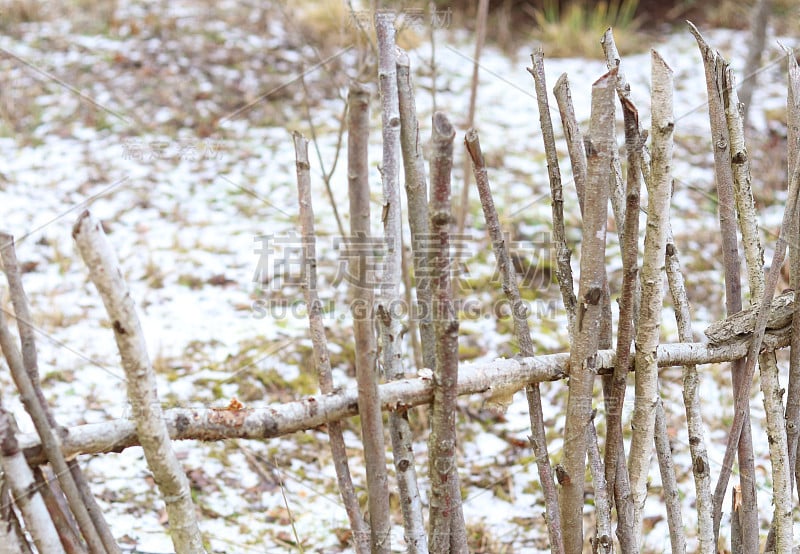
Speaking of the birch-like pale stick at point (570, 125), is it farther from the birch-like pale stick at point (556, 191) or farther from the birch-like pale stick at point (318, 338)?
the birch-like pale stick at point (318, 338)

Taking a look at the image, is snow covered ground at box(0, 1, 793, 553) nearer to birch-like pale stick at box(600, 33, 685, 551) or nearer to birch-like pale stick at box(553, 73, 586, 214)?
birch-like pale stick at box(553, 73, 586, 214)

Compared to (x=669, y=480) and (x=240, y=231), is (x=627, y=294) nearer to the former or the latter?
(x=669, y=480)

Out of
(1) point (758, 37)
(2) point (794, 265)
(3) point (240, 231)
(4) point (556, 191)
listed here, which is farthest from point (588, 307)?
(1) point (758, 37)

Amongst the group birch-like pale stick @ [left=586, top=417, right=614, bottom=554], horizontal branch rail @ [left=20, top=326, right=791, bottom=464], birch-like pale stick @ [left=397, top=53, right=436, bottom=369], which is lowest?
birch-like pale stick @ [left=586, top=417, right=614, bottom=554]

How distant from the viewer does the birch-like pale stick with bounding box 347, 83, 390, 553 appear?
87 centimetres

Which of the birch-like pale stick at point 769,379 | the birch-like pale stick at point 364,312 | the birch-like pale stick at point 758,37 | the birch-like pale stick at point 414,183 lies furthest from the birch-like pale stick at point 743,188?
the birch-like pale stick at point 758,37

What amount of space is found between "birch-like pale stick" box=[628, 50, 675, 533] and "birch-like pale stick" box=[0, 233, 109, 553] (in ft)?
2.90

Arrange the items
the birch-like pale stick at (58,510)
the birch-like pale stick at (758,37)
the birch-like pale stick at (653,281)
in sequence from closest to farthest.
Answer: the birch-like pale stick at (58,510) < the birch-like pale stick at (653,281) < the birch-like pale stick at (758,37)

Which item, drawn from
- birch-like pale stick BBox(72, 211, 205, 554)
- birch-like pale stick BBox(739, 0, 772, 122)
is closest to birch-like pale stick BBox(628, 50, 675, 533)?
→ birch-like pale stick BBox(72, 211, 205, 554)

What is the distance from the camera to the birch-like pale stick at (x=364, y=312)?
34.1 inches

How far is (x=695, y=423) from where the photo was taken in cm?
128

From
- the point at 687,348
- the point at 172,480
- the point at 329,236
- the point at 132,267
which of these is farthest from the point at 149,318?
the point at 687,348

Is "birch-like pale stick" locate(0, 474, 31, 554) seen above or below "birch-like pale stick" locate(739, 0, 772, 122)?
below

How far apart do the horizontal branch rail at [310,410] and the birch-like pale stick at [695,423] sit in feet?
0.17
